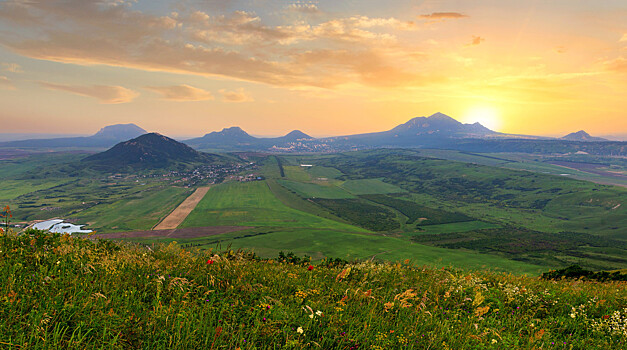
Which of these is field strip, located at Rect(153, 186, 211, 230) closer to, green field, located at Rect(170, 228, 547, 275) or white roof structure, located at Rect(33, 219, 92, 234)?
white roof structure, located at Rect(33, 219, 92, 234)

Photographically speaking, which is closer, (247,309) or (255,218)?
(247,309)

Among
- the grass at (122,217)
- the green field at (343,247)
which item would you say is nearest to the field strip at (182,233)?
the green field at (343,247)

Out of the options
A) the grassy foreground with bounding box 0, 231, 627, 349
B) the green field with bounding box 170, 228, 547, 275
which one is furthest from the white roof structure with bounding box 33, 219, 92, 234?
the grassy foreground with bounding box 0, 231, 627, 349

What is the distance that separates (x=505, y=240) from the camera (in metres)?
160

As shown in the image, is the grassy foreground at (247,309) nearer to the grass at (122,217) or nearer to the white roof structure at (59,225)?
the grass at (122,217)

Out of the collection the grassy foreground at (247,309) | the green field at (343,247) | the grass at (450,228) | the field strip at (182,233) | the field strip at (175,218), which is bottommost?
the grass at (450,228)

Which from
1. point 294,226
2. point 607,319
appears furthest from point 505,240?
point 607,319

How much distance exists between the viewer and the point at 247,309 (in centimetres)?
486

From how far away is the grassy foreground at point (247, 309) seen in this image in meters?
3.58

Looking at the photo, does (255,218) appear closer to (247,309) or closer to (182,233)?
(182,233)

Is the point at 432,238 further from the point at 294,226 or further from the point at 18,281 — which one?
the point at 18,281

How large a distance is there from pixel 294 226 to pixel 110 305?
161712 millimetres

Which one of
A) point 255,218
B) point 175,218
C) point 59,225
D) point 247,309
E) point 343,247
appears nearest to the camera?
point 247,309

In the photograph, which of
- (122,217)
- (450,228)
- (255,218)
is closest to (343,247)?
(255,218)
